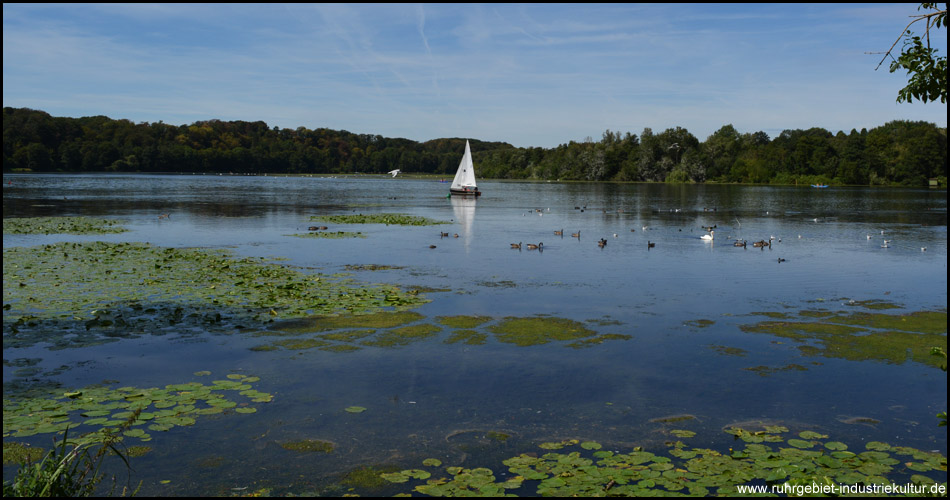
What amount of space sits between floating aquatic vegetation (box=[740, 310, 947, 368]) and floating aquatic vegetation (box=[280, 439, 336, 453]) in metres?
10.4

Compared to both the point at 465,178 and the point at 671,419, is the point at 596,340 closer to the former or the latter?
the point at 671,419

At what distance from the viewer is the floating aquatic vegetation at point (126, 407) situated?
10.2 m

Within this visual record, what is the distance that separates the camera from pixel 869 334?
651 inches

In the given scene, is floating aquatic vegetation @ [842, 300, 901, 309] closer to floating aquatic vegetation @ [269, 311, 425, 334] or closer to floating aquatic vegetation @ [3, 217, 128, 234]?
floating aquatic vegetation @ [269, 311, 425, 334]

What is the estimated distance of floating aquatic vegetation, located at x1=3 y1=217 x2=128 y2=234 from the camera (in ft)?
122

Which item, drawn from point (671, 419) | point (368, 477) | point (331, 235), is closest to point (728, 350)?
point (671, 419)

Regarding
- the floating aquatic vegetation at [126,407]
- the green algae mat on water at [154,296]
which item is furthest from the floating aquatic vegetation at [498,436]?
the green algae mat on water at [154,296]

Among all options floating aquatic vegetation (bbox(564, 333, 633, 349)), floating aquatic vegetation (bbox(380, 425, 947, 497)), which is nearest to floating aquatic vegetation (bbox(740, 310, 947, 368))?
floating aquatic vegetation (bbox(564, 333, 633, 349))

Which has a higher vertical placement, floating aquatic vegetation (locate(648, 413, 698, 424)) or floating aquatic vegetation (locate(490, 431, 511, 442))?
floating aquatic vegetation (locate(648, 413, 698, 424))

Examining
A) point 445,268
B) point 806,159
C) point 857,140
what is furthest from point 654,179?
point 445,268

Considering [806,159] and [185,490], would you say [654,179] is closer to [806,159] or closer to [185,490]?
[806,159]

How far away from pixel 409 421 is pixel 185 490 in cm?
342

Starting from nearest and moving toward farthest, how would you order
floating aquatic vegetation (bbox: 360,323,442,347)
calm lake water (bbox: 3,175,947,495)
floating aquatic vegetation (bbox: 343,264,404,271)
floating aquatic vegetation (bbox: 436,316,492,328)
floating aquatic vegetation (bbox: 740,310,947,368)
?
1. calm lake water (bbox: 3,175,947,495)
2. floating aquatic vegetation (bbox: 740,310,947,368)
3. floating aquatic vegetation (bbox: 360,323,442,347)
4. floating aquatic vegetation (bbox: 436,316,492,328)
5. floating aquatic vegetation (bbox: 343,264,404,271)

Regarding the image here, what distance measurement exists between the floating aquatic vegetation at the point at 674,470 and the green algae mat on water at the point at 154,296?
9.44 m
